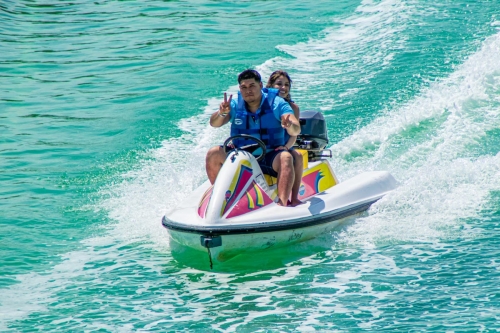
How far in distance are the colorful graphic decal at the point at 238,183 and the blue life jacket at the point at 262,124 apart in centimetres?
38

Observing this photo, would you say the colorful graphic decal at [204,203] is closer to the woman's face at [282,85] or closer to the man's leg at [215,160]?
the man's leg at [215,160]

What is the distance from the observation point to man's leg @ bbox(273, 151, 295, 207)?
6.44 meters

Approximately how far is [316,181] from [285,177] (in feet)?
3.05

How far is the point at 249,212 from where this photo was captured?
6.12m

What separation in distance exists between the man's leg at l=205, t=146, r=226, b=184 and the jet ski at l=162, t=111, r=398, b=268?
0.22 ft

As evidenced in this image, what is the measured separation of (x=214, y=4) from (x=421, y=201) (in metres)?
10.1

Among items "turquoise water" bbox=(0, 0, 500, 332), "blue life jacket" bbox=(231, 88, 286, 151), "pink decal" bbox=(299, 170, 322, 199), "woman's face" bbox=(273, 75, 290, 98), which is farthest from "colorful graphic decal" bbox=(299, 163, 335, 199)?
"woman's face" bbox=(273, 75, 290, 98)

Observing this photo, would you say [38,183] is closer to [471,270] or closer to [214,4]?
[471,270]

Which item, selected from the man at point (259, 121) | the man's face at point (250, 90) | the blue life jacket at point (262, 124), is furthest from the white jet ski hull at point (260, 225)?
the man's face at point (250, 90)

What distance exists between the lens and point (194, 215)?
6188mm

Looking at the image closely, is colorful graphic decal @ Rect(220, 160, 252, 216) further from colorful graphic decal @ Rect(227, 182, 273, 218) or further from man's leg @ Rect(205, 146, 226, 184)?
man's leg @ Rect(205, 146, 226, 184)

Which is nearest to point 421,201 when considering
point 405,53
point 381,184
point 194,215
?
point 381,184

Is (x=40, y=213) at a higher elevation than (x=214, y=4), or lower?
lower

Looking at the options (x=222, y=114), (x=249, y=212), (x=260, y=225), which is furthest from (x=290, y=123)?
(x=260, y=225)
